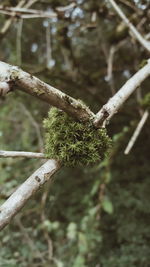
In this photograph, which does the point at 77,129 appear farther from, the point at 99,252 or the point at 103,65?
the point at 103,65

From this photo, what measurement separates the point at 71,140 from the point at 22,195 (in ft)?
0.99

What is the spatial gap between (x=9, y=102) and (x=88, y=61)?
67.3 inches

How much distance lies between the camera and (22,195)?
3.11 feet

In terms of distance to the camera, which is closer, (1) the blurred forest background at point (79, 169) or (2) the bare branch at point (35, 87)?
(2) the bare branch at point (35, 87)

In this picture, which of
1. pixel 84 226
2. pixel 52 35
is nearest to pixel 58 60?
pixel 52 35

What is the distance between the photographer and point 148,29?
12.3ft

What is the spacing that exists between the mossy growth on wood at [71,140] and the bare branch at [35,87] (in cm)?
8

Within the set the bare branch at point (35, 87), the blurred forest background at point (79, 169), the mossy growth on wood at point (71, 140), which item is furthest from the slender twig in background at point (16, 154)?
the blurred forest background at point (79, 169)

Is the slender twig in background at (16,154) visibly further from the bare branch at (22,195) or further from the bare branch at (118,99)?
the bare branch at (118,99)

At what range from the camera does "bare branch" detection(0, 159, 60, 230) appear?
2.99 feet

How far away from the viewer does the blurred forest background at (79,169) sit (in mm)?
3766

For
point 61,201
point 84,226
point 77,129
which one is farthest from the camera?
point 61,201

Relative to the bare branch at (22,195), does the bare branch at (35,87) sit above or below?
above

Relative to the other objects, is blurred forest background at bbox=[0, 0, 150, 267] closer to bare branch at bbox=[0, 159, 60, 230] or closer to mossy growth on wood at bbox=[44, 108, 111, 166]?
mossy growth on wood at bbox=[44, 108, 111, 166]
